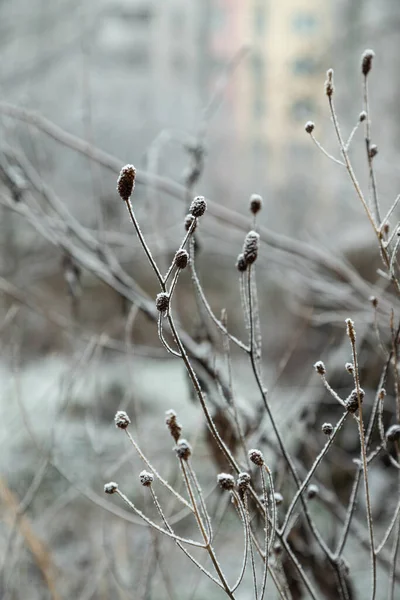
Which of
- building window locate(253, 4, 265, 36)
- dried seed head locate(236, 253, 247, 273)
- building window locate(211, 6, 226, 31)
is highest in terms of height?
building window locate(253, 4, 265, 36)

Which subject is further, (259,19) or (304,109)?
(259,19)

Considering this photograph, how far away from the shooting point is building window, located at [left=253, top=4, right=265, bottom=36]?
6367 millimetres

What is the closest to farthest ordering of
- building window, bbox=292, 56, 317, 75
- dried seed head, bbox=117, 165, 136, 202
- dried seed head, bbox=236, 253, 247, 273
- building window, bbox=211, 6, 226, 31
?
dried seed head, bbox=117, 165, 136, 202, dried seed head, bbox=236, 253, 247, 273, building window, bbox=292, 56, 317, 75, building window, bbox=211, 6, 226, 31

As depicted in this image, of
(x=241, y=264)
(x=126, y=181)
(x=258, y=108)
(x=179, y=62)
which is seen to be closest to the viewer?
(x=126, y=181)

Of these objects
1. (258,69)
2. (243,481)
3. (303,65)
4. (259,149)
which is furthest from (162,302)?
(258,69)

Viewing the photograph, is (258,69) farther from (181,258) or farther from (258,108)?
(181,258)

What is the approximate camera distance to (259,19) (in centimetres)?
640

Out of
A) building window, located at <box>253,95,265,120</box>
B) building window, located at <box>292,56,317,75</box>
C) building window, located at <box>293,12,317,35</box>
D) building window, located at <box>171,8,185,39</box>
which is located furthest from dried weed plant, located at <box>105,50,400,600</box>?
building window, located at <box>171,8,185,39</box>

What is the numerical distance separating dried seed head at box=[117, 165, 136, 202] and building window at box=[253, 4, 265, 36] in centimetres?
656

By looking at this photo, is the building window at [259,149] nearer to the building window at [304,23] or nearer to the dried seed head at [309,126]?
the building window at [304,23]

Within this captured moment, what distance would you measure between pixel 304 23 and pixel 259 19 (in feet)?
1.82

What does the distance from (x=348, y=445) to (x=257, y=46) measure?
190 inches

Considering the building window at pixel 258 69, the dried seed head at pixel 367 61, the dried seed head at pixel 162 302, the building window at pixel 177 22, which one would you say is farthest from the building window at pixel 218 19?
the dried seed head at pixel 162 302

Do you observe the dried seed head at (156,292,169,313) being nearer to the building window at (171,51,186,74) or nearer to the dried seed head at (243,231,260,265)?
the dried seed head at (243,231,260,265)
